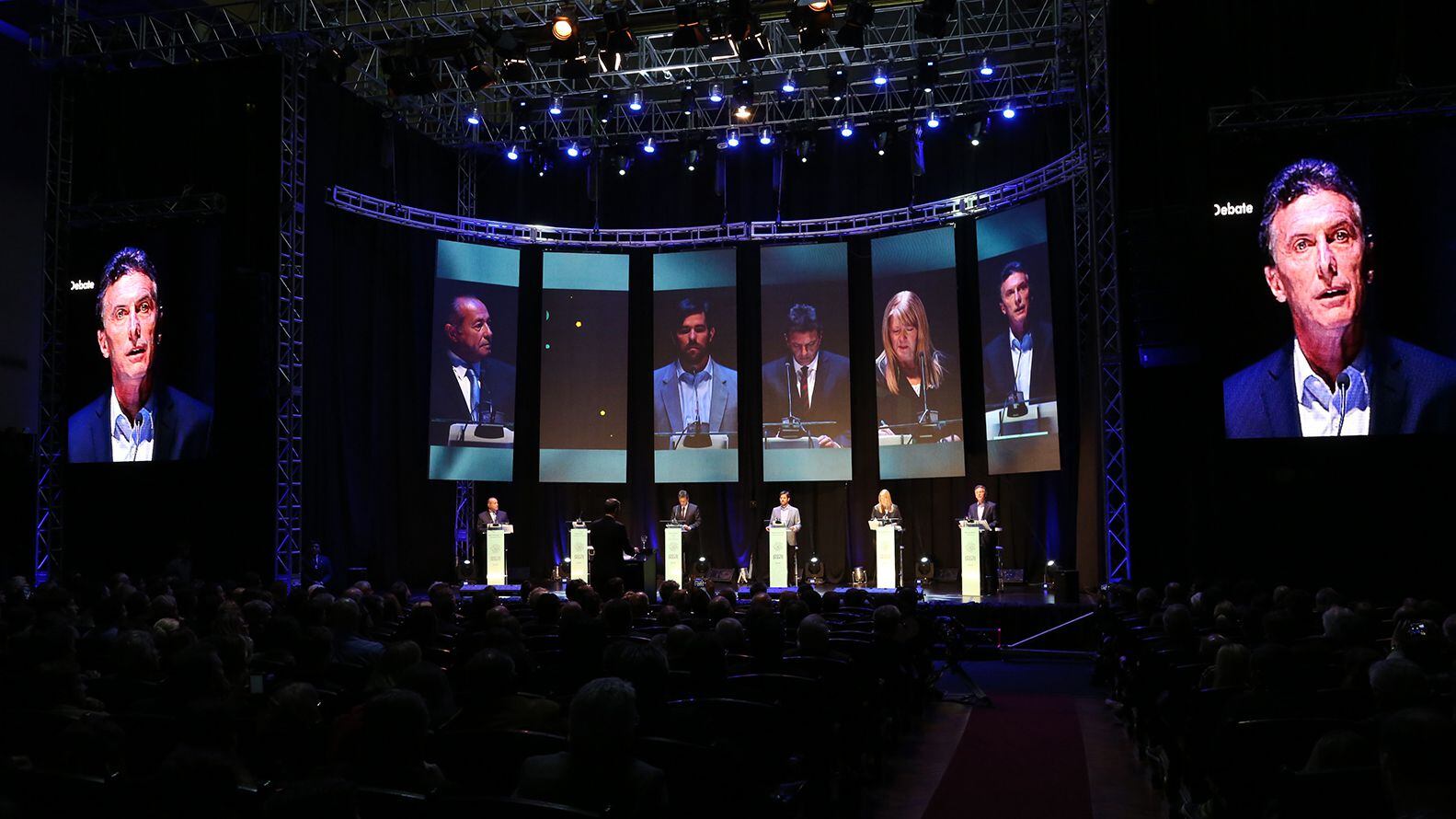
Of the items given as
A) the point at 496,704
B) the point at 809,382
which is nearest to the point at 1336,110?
the point at 809,382

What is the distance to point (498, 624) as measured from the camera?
6.32 m

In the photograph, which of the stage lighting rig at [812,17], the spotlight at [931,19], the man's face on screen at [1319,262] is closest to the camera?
the man's face on screen at [1319,262]

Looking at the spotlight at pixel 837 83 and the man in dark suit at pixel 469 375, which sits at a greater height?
the spotlight at pixel 837 83

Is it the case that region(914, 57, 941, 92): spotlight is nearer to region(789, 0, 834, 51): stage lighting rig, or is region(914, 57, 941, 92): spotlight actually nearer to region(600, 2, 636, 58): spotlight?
region(789, 0, 834, 51): stage lighting rig

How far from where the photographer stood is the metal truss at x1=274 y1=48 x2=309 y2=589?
14.4 metres

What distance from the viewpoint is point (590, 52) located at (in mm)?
15102


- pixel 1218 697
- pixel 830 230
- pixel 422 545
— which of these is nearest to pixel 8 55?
pixel 422 545

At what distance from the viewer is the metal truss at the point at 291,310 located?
14.4 meters

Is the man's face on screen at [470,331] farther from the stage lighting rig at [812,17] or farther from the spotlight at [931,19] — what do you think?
the spotlight at [931,19]

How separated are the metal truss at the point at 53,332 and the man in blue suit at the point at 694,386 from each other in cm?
868

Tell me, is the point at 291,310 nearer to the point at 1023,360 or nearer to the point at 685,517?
the point at 685,517

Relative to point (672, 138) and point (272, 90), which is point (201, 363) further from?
point (672, 138)

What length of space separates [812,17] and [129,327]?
10369 mm

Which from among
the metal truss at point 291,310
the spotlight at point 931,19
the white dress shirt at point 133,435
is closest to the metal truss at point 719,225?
the metal truss at point 291,310
